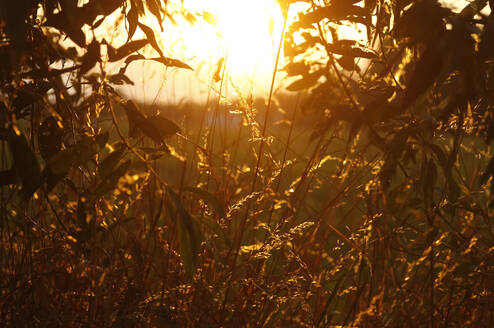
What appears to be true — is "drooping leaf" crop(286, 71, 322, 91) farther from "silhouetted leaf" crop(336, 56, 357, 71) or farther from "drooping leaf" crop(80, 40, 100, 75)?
"drooping leaf" crop(80, 40, 100, 75)

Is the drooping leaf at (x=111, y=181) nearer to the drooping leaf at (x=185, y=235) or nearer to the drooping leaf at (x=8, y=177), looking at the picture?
the drooping leaf at (x=185, y=235)

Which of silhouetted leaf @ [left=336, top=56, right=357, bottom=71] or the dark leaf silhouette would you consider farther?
silhouetted leaf @ [left=336, top=56, right=357, bottom=71]

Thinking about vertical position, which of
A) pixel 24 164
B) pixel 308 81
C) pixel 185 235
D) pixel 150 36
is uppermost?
pixel 150 36

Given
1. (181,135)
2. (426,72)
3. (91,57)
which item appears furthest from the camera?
(181,135)

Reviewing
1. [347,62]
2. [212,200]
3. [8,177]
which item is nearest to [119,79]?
[8,177]

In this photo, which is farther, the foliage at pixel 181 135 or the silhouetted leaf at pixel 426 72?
the foliage at pixel 181 135

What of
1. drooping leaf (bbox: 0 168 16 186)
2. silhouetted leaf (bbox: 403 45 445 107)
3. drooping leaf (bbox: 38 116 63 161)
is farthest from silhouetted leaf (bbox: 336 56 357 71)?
drooping leaf (bbox: 0 168 16 186)

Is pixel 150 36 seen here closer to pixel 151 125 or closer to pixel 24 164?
pixel 151 125


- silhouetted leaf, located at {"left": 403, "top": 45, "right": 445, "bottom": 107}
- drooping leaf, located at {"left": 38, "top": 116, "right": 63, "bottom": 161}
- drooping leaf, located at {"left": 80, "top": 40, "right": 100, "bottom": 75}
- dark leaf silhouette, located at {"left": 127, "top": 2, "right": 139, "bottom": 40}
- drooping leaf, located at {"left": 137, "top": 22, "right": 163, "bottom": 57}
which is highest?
dark leaf silhouette, located at {"left": 127, "top": 2, "right": 139, "bottom": 40}

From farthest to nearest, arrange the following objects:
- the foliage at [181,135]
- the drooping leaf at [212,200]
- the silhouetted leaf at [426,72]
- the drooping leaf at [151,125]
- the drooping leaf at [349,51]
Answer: the drooping leaf at [349,51]
the drooping leaf at [151,125]
the drooping leaf at [212,200]
the foliage at [181,135]
the silhouetted leaf at [426,72]

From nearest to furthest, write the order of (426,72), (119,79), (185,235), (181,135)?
(426,72), (185,235), (181,135), (119,79)

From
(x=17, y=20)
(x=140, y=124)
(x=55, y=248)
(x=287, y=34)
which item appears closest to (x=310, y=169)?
(x=287, y=34)

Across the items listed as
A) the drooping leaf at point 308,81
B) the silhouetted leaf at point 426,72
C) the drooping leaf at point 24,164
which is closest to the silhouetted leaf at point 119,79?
the drooping leaf at point 24,164

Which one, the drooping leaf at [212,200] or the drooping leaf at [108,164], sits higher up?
the drooping leaf at [108,164]
